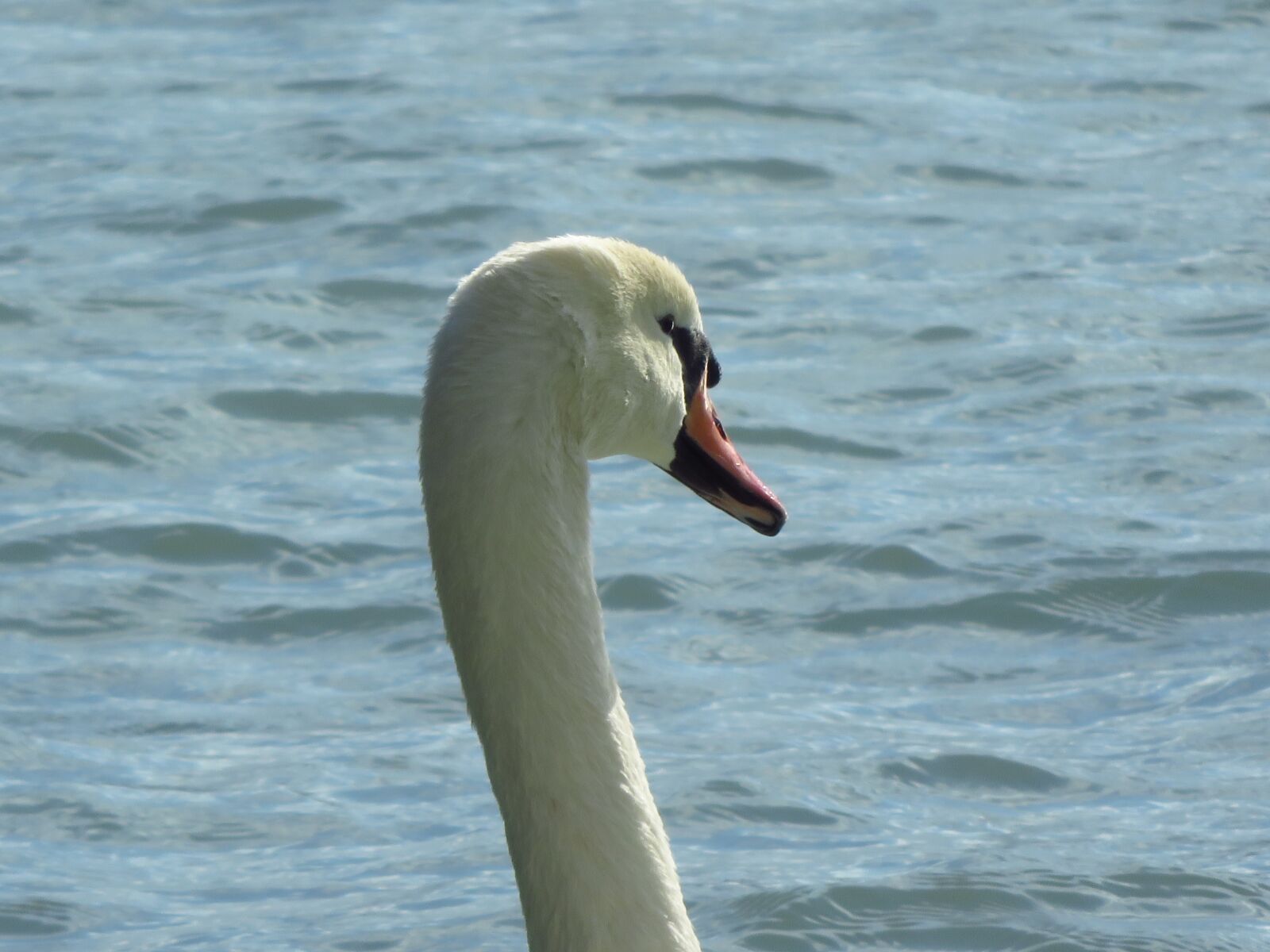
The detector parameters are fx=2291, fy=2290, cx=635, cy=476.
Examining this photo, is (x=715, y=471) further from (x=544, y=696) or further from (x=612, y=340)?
(x=544, y=696)

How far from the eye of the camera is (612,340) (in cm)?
382

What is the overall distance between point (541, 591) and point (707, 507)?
4.84 m

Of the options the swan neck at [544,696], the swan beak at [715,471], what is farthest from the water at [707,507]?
the swan neck at [544,696]

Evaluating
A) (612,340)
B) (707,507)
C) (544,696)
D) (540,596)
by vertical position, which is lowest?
(707,507)

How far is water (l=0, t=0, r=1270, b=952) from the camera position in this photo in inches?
234

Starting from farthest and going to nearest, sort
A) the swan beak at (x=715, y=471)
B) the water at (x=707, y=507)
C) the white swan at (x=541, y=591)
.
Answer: the water at (x=707, y=507) < the swan beak at (x=715, y=471) < the white swan at (x=541, y=591)

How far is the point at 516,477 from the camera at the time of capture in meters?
3.61

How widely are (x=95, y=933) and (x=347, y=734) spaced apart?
3.94ft

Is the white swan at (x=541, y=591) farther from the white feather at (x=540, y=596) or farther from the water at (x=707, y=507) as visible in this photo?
the water at (x=707, y=507)

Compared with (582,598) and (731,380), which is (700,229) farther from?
(582,598)

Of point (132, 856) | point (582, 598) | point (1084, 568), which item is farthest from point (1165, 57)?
point (582, 598)

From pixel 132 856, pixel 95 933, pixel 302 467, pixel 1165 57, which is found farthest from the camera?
pixel 1165 57

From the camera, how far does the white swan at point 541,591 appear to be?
360 cm

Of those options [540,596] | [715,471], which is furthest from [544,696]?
[715,471]
